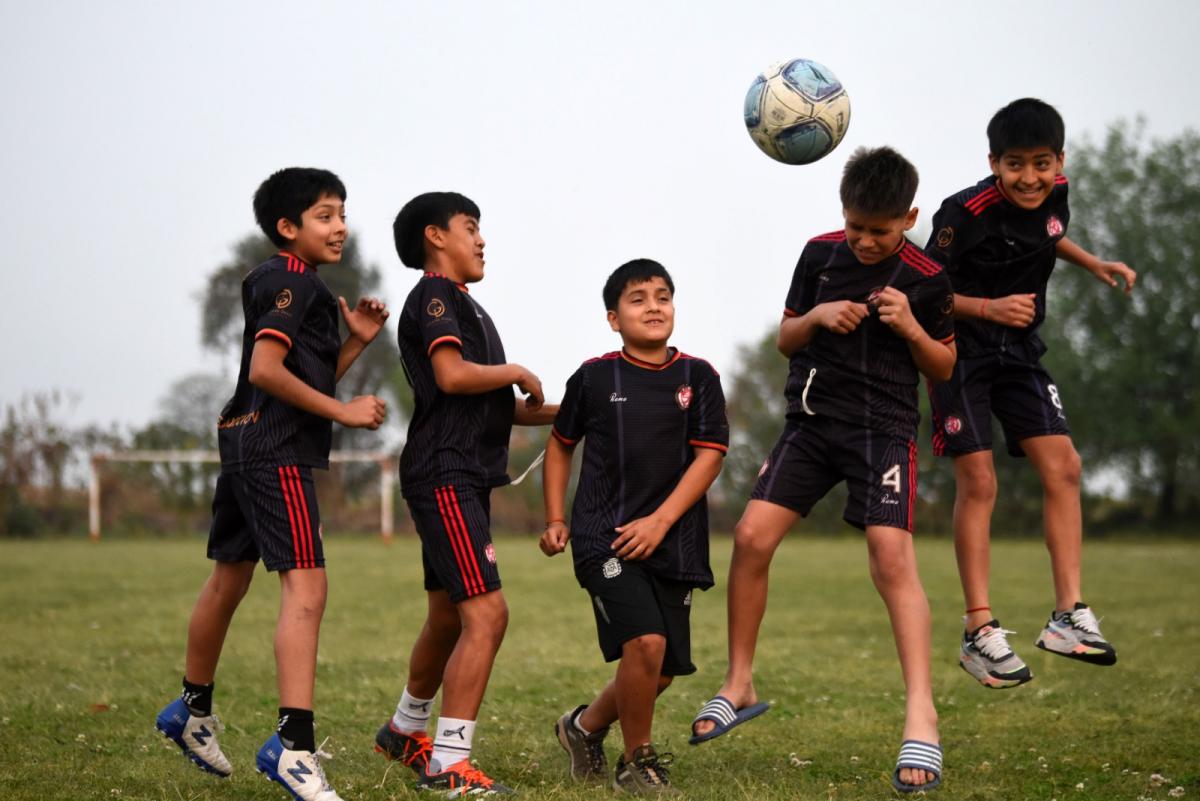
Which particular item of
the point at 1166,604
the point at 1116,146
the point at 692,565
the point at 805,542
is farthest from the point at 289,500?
the point at 1116,146

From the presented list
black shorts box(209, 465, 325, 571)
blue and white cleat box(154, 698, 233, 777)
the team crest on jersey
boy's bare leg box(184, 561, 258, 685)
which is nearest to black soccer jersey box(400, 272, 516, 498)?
black shorts box(209, 465, 325, 571)

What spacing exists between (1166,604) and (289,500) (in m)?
11.3

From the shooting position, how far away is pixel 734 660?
525 cm

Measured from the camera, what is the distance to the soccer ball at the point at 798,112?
5.57 m

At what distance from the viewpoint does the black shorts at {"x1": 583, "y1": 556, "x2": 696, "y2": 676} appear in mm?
4902

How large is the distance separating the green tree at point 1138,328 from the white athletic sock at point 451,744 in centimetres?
3569

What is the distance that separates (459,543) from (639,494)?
0.69m

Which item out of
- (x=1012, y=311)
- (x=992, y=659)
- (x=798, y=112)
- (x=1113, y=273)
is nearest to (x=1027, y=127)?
(x=1012, y=311)

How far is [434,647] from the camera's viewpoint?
542cm

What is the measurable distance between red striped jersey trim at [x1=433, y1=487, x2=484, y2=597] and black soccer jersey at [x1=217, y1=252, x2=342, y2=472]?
1.53 ft

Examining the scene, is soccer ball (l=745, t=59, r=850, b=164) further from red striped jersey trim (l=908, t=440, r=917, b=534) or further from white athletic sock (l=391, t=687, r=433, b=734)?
white athletic sock (l=391, t=687, r=433, b=734)

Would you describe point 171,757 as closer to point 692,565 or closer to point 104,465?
point 692,565

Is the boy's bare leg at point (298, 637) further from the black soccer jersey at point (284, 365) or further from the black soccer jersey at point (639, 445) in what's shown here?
the black soccer jersey at point (639, 445)

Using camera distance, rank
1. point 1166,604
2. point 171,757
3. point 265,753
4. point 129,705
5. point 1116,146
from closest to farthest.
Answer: point 265,753 < point 171,757 < point 129,705 < point 1166,604 < point 1116,146
